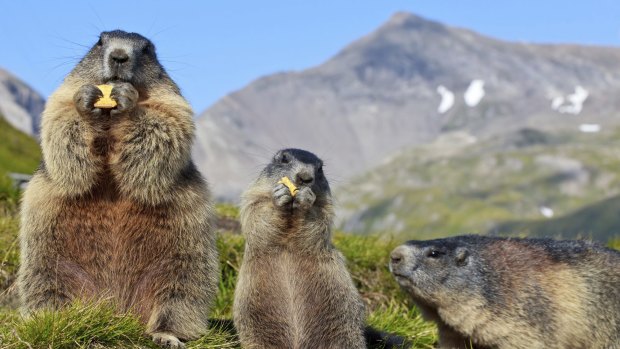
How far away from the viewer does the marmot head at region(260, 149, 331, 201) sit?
23.9 ft

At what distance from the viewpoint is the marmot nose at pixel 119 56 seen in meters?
7.24

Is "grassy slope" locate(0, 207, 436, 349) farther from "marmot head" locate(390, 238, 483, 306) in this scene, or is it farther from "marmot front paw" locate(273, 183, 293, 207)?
"marmot front paw" locate(273, 183, 293, 207)

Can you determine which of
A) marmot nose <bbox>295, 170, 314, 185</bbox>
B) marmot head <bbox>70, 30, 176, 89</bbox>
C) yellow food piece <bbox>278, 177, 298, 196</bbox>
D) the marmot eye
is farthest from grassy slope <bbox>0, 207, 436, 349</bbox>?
marmot head <bbox>70, 30, 176, 89</bbox>

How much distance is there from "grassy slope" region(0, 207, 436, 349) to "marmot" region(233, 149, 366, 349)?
469 mm

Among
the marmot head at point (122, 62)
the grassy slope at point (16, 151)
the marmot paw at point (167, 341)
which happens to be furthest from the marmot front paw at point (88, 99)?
the grassy slope at point (16, 151)

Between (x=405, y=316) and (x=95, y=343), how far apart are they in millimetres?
4051

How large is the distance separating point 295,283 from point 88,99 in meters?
2.35

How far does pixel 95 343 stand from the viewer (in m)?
6.73

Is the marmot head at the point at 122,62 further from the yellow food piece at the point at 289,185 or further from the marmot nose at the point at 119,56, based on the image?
the yellow food piece at the point at 289,185

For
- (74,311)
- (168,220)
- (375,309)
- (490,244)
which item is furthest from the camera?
(375,309)

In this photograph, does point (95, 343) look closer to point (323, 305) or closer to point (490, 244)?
point (323, 305)

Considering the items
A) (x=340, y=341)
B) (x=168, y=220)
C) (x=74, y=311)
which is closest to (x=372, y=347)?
(x=340, y=341)

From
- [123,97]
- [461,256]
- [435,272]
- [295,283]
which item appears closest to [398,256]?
[435,272]

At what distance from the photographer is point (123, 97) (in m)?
6.90
